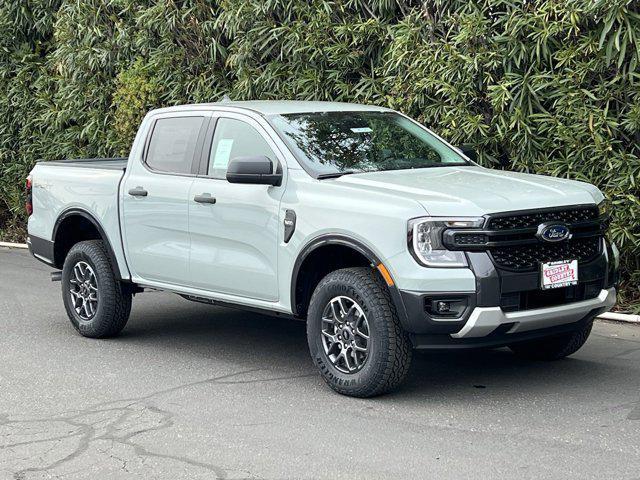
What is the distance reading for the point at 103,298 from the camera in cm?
867

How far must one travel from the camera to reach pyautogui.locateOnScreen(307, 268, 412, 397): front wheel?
21.4 ft

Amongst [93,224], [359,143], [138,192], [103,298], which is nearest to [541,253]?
[359,143]

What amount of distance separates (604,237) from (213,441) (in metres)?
2.86

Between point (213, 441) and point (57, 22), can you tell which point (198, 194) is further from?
point (57, 22)

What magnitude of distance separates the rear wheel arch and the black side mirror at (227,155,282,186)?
214 cm

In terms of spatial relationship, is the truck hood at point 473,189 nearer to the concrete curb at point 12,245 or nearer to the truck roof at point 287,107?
the truck roof at point 287,107

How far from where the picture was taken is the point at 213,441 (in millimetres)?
5934

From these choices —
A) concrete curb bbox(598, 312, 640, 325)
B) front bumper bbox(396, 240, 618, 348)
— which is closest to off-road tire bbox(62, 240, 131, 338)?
front bumper bbox(396, 240, 618, 348)

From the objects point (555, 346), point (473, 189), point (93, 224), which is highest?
point (473, 189)

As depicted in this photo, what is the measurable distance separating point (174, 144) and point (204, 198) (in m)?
0.76

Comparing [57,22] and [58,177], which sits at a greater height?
[57,22]

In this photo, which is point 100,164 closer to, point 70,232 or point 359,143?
point 70,232

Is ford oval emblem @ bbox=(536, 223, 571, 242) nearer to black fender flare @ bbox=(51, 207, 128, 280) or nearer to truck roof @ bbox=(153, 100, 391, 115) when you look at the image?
truck roof @ bbox=(153, 100, 391, 115)

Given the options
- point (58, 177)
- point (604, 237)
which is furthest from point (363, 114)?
point (58, 177)
